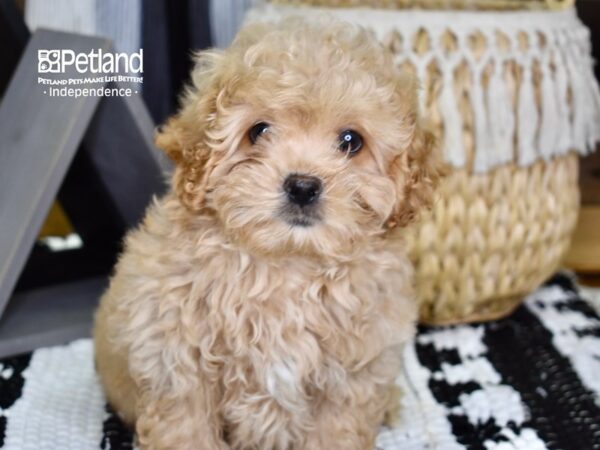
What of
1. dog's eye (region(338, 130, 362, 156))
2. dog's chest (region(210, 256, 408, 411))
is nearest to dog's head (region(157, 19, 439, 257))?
dog's eye (region(338, 130, 362, 156))

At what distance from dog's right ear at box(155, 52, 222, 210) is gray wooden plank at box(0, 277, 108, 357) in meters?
0.83

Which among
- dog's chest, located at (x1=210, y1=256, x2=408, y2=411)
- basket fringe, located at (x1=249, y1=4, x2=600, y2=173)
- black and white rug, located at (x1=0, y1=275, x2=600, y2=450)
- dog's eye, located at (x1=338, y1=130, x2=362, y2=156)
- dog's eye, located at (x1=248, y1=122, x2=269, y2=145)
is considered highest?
dog's eye, located at (x1=248, y1=122, x2=269, y2=145)

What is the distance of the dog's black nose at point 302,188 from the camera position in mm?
1345

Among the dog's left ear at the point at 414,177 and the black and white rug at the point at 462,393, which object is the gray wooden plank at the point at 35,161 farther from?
the dog's left ear at the point at 414,177

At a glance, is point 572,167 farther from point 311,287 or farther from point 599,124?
point 311,287

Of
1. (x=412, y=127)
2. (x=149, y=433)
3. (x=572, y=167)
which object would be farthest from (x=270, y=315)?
(x=572, y=167)

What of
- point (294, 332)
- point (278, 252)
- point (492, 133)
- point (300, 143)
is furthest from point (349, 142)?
point (492, 133)

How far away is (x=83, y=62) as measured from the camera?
1.96 meters

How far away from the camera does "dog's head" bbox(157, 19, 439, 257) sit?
1.38 m

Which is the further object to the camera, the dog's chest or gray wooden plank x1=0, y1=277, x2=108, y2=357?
gray wooden plank x1=0, y1=277, x2=108, y2=357

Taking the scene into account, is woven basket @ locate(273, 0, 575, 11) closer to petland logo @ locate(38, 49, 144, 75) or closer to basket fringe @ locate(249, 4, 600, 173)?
basket fringe @ locate(249, 4, 600, 173)

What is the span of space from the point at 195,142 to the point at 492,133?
947 mm

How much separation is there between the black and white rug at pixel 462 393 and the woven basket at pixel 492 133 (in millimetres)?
141

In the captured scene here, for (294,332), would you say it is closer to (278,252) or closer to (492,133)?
(278,252)
